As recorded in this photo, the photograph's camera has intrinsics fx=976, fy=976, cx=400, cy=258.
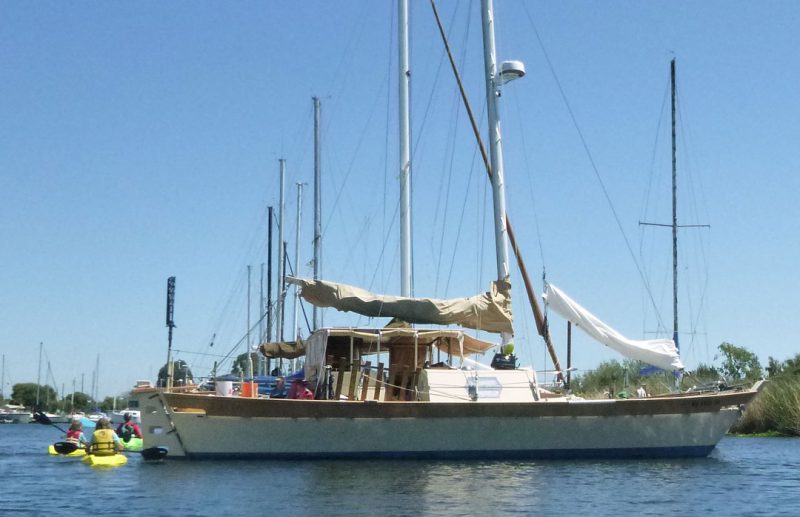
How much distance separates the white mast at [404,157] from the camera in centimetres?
3155

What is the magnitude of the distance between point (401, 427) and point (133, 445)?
11.6m

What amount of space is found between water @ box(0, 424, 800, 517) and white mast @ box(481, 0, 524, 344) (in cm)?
627

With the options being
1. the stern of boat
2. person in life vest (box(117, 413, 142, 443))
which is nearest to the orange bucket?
the stern of boat

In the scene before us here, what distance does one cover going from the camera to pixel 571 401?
27.3 m

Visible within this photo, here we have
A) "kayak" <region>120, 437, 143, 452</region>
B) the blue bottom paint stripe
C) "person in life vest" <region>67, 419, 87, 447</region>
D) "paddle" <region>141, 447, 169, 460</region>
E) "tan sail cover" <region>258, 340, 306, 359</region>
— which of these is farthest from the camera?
"tan sail cover" <region>258, 340, 306, 359</region>

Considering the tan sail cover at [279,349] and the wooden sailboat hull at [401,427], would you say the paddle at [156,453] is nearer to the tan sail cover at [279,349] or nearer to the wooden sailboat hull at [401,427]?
the wooden sailboat hull at [401,427]

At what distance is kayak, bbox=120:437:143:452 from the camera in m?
33.1

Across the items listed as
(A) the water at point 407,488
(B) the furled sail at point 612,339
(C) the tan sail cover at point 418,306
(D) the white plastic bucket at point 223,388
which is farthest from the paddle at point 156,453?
(B) the furled sail at point 612,339

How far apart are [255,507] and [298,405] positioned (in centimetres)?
765

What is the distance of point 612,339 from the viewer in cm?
2916

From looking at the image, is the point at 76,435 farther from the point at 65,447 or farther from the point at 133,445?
the point at 133,445

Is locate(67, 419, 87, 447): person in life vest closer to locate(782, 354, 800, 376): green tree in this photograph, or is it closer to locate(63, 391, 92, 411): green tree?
locate(782, 354, 800, 376): green tree

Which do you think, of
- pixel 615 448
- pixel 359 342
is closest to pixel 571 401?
pixel 615 448

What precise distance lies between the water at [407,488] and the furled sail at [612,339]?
10.3 ft
